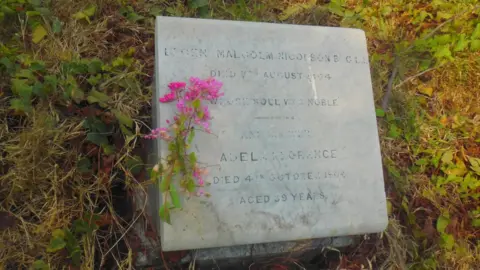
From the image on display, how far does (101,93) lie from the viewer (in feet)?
5.98

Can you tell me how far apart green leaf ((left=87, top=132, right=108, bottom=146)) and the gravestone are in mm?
301

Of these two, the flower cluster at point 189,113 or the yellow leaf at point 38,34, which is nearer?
the flower cluster at point 189,113

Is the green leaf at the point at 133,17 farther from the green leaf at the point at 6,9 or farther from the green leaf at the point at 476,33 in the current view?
the green leaf at the point at 476,33

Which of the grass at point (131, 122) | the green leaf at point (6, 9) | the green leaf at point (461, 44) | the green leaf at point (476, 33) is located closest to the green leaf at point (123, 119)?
the grass at point (131, 122)

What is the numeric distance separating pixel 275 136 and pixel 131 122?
58 centimetres

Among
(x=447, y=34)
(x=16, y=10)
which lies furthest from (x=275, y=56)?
(x=447, y=34)

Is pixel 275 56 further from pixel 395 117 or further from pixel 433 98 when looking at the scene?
pixel 433 98

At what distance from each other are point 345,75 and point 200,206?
735mm

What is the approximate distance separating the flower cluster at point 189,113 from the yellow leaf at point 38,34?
0.88 m

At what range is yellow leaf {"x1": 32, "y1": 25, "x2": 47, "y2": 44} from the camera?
1.97 meters

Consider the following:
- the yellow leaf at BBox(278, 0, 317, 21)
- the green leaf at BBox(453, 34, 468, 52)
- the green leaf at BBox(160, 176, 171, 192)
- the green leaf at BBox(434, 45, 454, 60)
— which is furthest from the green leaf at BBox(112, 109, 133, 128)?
the green leaf at BBox(453, 34, 468, 52)

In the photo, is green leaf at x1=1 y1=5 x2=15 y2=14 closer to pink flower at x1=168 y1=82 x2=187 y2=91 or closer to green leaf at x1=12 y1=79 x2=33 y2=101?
green leaf at x1=12 y1=79 x2=33 y2=101

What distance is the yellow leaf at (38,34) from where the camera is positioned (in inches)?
77.6

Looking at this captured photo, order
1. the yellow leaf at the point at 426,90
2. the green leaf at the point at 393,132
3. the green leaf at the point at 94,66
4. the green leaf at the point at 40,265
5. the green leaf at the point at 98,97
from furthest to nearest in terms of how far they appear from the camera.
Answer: the yellow leaf at the point at 426,90
the green leaf at the point at 393,132
the green leaf at the point at 94,66
the green leaf at the point at 98,97
the green leaf at the point at 40,265
